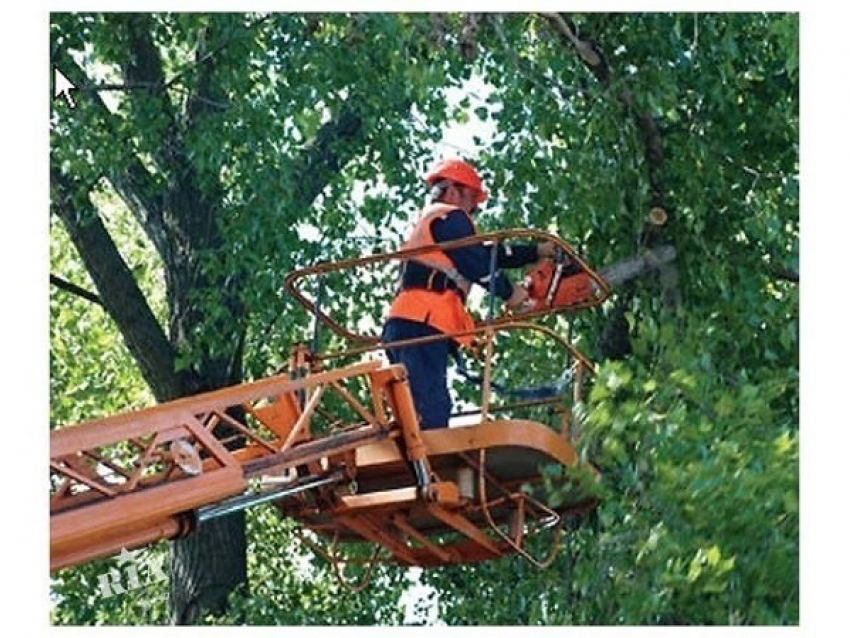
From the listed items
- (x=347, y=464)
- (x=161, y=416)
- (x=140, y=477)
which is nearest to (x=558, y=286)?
(x=347, y=464)

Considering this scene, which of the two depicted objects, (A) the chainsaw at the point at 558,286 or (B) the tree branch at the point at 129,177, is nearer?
(A) the chainsaw at the point at 558,286

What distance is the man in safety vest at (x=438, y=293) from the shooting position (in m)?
12.7

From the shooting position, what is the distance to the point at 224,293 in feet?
54.3

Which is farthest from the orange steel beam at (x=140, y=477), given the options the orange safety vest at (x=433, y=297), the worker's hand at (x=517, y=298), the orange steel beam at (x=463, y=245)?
the worker's hand at (x=517, y=298)

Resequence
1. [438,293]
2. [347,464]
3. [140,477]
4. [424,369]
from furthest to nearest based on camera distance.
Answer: [424,369]
[438,293]
[347,464]
[140,477]

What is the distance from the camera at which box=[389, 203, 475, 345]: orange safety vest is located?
41.6 feet

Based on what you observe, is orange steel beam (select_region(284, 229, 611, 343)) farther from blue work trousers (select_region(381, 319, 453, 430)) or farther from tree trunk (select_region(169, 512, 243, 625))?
tree trunk (select_region(169, 512, 243, 625))

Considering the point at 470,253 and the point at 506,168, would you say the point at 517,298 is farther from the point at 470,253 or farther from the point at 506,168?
the point at 506,168

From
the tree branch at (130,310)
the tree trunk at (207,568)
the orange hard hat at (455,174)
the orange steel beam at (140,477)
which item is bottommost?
the orange steel beam at (140,477)

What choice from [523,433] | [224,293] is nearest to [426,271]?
[523,433]

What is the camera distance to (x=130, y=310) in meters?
17.2

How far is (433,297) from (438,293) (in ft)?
0.10

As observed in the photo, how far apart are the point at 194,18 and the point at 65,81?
108cm

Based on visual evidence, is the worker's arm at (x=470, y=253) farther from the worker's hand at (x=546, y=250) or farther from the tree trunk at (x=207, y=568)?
the tree trunk at (x=207, y=568)
